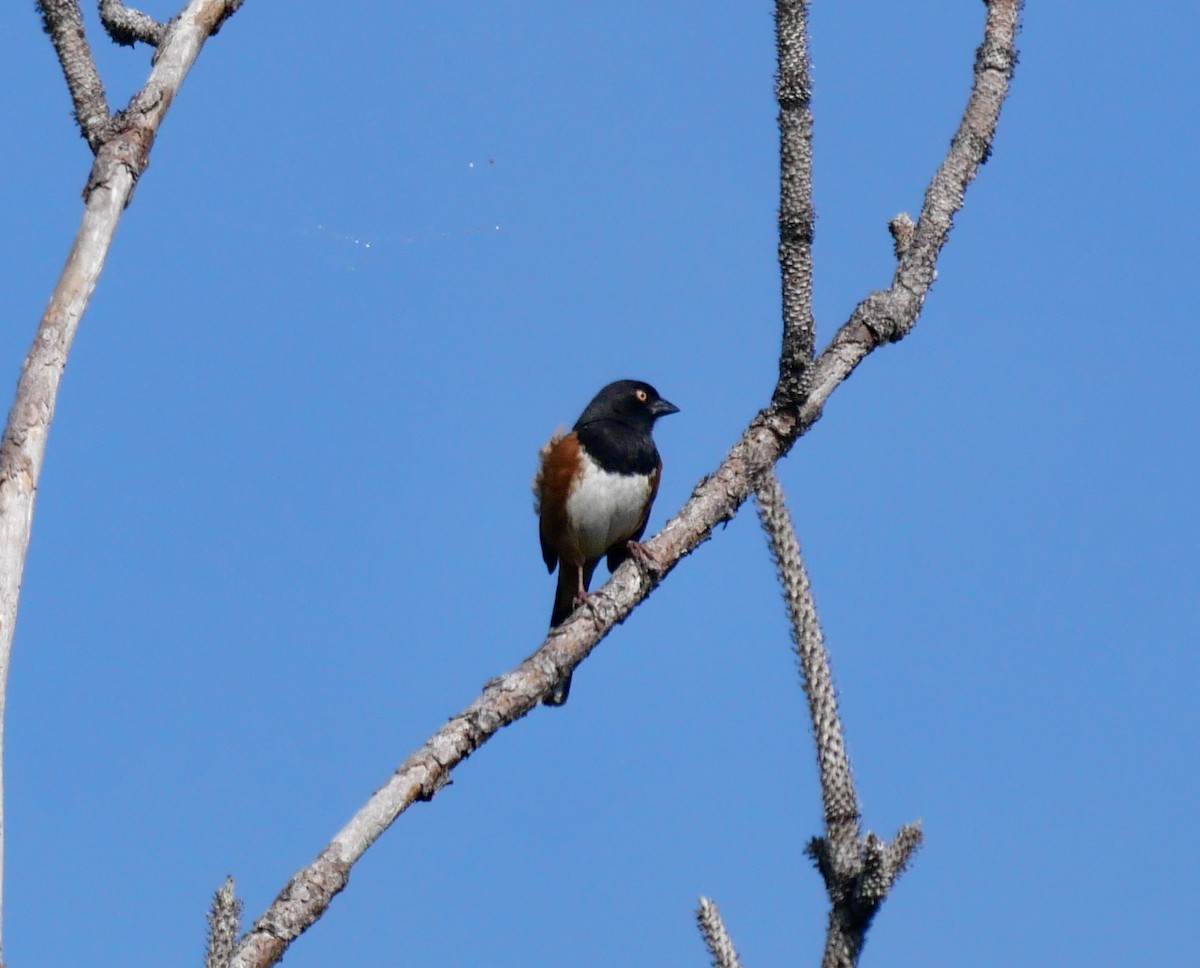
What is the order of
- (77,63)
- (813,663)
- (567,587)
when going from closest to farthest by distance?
(813,663)
(77,63)
(567,587)

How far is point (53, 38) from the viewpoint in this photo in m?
4.24

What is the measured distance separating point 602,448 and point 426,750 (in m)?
3.50

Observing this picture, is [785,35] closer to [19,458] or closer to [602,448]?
[19,458]

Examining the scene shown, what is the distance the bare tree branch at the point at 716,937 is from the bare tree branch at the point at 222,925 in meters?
1.15

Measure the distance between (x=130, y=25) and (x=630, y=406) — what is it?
10.3 feet

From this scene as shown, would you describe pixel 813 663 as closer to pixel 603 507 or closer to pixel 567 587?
pixel 603 507

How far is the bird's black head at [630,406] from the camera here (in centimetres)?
687

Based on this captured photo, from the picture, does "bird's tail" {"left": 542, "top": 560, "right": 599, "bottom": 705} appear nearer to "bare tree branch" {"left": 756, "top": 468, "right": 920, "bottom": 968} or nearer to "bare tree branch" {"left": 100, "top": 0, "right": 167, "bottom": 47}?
"bare tree branch" {"left": 756, "top": 468, "right": 920, "bottom": 968}

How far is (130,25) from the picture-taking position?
4406mm

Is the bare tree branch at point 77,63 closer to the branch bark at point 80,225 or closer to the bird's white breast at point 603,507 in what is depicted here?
the branch bark at point 80,225

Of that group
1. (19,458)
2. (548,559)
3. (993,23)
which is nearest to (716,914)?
(19,458)

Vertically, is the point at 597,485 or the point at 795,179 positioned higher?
the point at 597,485

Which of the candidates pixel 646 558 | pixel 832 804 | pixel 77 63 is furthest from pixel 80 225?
pixel 832 804

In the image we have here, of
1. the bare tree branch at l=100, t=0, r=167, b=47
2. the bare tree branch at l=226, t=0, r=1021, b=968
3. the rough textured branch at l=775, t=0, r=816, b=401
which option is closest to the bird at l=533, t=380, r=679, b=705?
the bare tree branch at l=226, t=0, r=1021, b=968
